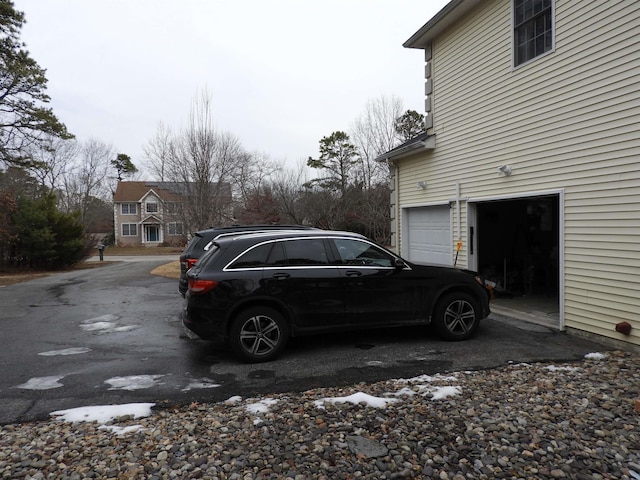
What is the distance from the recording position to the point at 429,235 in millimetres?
10203

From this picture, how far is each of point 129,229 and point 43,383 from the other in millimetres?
46635

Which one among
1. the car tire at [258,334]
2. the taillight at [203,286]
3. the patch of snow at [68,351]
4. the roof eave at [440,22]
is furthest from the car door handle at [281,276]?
the roof eave at [440,22]

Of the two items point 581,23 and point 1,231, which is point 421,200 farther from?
point 1,231

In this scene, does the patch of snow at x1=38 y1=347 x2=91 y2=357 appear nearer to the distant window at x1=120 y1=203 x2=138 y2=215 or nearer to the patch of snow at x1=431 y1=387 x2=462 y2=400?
the patch of snow at x1=431 y1=387 x2=462 y2=400

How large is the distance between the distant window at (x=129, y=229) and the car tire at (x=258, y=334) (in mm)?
46583

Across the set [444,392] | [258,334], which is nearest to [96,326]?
[258,334]

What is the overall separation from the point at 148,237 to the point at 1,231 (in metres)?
29.5

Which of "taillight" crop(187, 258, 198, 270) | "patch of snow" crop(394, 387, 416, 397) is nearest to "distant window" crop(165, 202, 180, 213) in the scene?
"taillight" crop(187, 258, 198, 270)

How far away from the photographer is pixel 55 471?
2799mm

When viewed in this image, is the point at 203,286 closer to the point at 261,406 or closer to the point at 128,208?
the point at 261,406

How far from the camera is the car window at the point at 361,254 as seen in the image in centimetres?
573

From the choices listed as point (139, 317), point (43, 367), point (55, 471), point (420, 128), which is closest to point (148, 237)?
point (420, 128)

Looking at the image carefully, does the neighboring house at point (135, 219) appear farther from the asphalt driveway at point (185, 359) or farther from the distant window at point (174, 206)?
the asphalt driveway at point (185, 359)

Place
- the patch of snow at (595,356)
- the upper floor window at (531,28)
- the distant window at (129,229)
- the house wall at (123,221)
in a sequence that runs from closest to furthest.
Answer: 1. the patch of snow at (595,356)
2. the upper floor window at (531,28)
3. the house wall at (123,221)
4. the distant window at (129,229)
